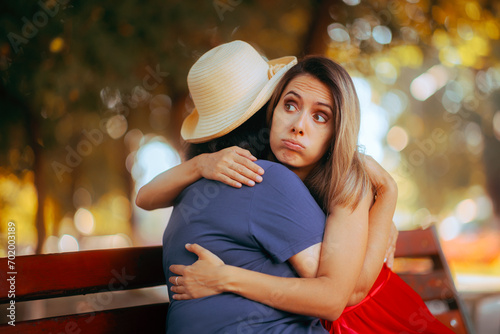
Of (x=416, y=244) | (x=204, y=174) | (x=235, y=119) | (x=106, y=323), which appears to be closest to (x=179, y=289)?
(x=204, y=174)

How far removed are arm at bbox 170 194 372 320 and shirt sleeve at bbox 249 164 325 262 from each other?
5cm

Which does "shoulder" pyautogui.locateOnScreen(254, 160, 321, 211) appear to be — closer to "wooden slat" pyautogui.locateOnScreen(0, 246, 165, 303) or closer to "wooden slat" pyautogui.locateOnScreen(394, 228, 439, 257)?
"wooden slat" pyautogui.locateOnScreen(0, 246, 165, 303)

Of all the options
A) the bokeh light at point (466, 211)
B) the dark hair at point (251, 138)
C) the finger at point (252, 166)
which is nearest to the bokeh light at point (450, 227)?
the bokeh light at point (466, 211)

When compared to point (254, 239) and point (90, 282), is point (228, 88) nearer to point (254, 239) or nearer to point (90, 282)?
point (254, 239)

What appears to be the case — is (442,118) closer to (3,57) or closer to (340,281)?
(3,57)

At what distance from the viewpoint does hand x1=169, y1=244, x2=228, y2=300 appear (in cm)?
170

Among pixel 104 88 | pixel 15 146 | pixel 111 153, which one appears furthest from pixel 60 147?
pixel 111 153

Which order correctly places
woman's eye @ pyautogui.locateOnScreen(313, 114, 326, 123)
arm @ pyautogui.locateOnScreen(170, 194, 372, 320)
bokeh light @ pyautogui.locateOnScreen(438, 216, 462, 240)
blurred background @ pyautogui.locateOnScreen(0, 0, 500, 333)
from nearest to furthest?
arm @ pyautogui.locateOnScreen(170, 194, 372, 320) → woman's eye @ pyautogui.locateOnScreen(313, 114, 326, 123) → blurred background @ pyautogui.locateOnScreen(0, 0, 500, 333) → bokeh light @ pyautogui.locateOnScreen(438, 216, 462, 240)

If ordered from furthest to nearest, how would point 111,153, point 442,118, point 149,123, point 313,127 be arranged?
point 442,118 < point 111,153 < point 149,123 < point 313,127

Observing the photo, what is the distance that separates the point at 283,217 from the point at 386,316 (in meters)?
0.83

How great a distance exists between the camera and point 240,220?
170cm

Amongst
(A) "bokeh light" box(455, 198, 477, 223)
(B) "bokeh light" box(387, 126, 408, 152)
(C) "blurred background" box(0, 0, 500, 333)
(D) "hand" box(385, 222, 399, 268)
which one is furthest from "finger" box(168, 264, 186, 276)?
(A) "bokeh light" box(455, 198, 477, 223)

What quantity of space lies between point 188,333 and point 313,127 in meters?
0.99

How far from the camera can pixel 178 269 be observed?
182 centimetres
